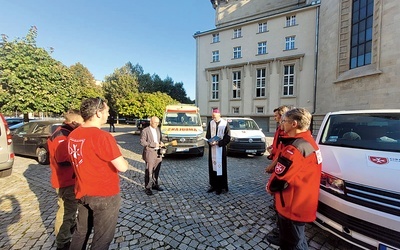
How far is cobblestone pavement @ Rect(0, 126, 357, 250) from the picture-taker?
109 inches

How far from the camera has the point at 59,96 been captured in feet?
39.7

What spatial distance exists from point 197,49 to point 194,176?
28.7m

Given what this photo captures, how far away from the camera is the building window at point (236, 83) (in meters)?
28.0

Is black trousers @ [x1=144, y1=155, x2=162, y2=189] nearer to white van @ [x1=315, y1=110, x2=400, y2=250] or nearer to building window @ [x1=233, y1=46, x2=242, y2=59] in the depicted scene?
white van @ [x1=315, y1=110, x2=400, y2=250]

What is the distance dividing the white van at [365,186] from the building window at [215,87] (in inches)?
1052

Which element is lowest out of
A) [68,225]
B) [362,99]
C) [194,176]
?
[194,176]

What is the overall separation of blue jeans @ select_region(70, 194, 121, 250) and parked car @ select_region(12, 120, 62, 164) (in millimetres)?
6841

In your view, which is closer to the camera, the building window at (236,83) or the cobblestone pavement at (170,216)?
the cobblestone pavement at (170,216)

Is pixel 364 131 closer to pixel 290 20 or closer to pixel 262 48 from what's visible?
pixel 262 48

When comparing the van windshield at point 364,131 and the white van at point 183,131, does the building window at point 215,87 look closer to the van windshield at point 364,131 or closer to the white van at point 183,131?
the white van at point 183,131

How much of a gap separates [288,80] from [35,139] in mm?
25542

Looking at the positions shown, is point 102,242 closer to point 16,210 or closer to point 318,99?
point 16,210

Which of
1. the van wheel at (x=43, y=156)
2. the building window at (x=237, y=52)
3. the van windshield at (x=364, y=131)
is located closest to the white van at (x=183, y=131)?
the van wheel at (x=43, y=156)

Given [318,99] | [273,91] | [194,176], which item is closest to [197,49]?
[273,91]
